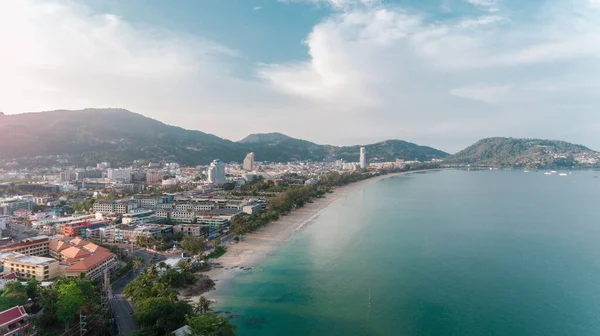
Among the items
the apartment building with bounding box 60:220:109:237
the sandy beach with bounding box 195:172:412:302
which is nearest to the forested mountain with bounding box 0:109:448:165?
the apartment building with bounding box 60:220:109:237

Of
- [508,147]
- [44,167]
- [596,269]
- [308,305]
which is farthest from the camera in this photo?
[508,147]

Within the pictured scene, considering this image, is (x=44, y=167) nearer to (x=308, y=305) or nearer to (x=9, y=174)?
(x=9, y=174)

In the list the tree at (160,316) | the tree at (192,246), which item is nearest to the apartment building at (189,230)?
the tree at (192,246)

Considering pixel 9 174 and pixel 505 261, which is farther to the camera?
pixel 9 174

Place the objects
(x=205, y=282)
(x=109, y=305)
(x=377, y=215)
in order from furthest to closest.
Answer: (x=377, y=215) < (x=205, y=282) < (x=109, y=305)

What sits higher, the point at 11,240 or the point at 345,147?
the point at 345,147

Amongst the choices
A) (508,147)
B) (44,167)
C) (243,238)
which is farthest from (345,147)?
(243,238)

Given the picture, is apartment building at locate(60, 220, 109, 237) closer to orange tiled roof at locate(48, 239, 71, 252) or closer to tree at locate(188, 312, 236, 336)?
orange tiled roof at locate(48, 239, 71, 252)
